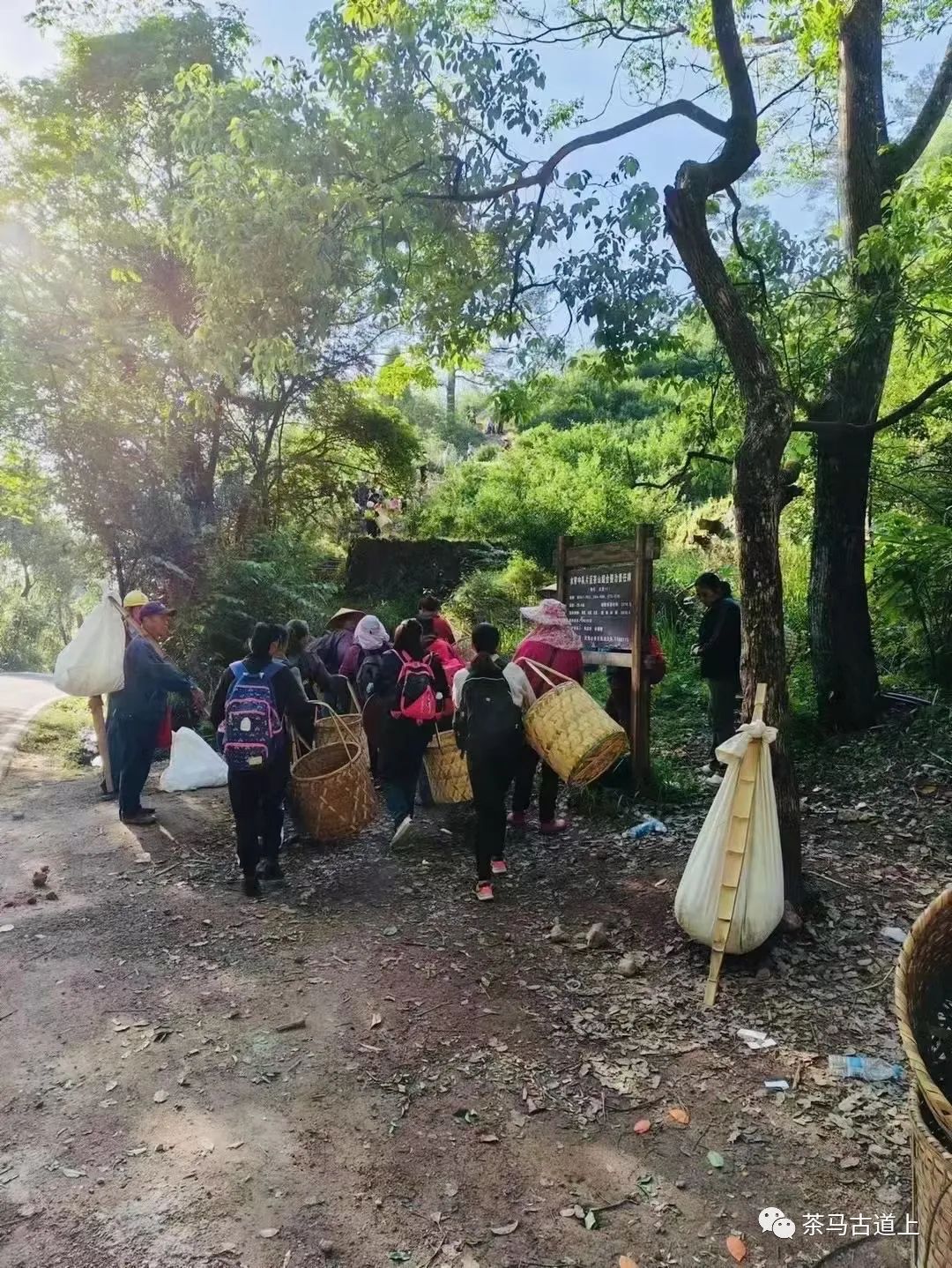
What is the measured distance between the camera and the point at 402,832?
5844mm

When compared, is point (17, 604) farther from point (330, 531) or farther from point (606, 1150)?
point (606, 1150)

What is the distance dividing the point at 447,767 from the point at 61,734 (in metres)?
8.06

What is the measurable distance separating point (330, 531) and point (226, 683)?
35.6ft

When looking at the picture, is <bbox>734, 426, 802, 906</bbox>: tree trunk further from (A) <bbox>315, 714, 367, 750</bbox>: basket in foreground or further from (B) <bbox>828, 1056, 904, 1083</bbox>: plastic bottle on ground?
(A) <bbox>315, 714, 367, 750</bbox>: basket in foreground

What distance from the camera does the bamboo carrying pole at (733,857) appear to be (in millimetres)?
3844

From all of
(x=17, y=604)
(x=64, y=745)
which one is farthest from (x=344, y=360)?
(x=17, y=604)

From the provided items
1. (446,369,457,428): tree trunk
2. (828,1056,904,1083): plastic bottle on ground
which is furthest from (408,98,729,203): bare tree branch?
(446,369,457,428): tree trunk

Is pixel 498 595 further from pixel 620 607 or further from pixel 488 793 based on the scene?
pixel 488 793

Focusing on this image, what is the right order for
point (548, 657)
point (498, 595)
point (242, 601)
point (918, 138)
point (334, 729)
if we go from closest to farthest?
point (548, 657), point (334, 729), point (918, 138), point (242, 601), point (498, 595)

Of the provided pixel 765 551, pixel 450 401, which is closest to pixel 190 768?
pixel 765 551

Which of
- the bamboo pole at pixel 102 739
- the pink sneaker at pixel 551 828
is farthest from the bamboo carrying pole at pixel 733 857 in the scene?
the bamboo pole at pixel 102 739

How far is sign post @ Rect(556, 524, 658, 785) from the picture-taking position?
6.38 meters

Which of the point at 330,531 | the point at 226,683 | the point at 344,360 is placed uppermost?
the point at 344,360

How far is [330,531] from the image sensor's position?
52.5 feet
